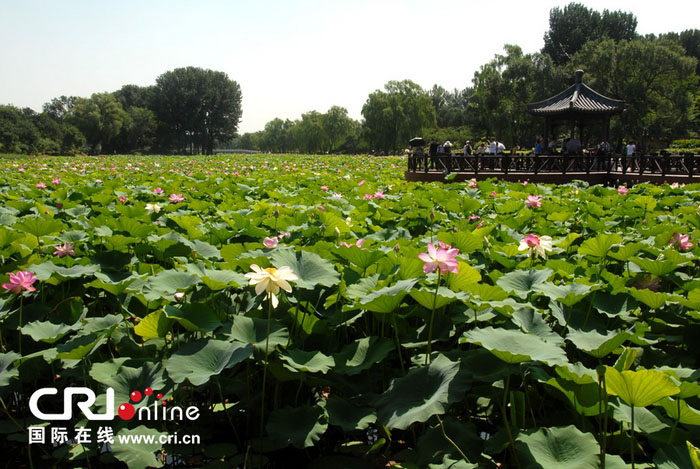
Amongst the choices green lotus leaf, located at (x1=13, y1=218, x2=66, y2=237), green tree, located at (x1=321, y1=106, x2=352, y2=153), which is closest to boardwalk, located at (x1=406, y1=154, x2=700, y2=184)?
green lotus leaf, located at (x1=13, y1=218, x2=66, y2=237)

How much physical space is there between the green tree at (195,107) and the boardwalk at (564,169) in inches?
2344

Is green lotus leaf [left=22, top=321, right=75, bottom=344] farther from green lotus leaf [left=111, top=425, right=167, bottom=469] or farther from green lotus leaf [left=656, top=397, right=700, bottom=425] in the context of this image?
green lotus leaf [left=656, top=397, right=700, bottom=425]

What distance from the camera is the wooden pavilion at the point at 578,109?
16.8m

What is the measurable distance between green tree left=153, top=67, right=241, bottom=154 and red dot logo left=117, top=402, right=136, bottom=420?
71854mm

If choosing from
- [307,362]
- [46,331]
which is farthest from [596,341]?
[46,331]

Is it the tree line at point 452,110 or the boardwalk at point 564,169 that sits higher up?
the tree line at point 452,110

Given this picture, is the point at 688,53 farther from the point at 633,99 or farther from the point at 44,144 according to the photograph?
the point at 44,144

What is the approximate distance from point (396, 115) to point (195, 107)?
1208 inches

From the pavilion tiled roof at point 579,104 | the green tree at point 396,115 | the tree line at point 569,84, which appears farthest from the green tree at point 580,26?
the pavilion tiled roof at point 579,104

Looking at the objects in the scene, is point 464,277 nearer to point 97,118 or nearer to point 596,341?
point 596,341

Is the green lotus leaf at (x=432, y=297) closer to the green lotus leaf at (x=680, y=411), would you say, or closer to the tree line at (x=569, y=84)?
the green lotus leaf at (x=680, y=411)

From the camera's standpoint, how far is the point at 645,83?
35.6 metres

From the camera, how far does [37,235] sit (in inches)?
122

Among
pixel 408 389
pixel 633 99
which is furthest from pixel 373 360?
pixel 633 99
